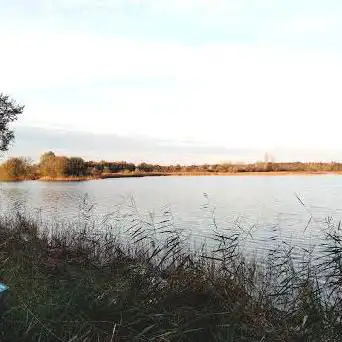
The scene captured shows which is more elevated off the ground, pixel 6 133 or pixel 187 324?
pixel 6 133

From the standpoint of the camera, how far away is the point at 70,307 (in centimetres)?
512

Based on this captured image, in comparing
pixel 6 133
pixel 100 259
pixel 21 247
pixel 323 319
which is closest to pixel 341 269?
pixel 323 319

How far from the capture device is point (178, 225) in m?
22.1

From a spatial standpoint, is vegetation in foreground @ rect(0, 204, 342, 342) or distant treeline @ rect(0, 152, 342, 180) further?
distant treeline @ rect(0, 152, 342, 180)

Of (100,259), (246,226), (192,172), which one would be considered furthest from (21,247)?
(192,172)

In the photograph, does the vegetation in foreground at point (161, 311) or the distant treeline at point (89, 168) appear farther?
the distant treeline at point (89, 168)

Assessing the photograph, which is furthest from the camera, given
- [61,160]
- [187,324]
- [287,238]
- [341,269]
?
[61,160]

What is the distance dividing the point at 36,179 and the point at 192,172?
5604 cm

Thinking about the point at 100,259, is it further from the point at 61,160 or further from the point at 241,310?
the point at 61,160

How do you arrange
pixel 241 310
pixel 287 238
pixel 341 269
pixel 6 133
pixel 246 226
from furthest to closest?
pixel 6 133, pixel 246 226, pixel 287 238, pixel 341 269, pixel 241 310

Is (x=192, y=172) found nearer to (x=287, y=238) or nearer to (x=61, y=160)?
(x=61, y=160)

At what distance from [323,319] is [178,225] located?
16111 millimetres

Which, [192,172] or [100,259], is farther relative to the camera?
[192,172]

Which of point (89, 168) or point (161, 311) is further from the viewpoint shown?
point (89, 168)
